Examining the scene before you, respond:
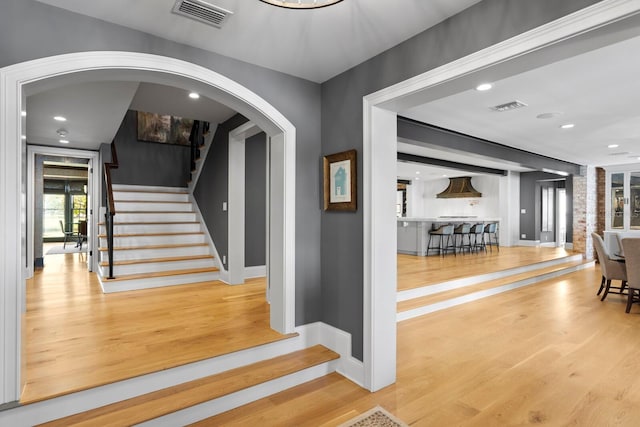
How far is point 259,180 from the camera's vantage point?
18.6 feet

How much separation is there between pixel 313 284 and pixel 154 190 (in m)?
5.60

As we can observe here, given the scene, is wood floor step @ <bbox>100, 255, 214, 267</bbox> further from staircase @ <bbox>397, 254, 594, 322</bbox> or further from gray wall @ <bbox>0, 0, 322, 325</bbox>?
staircase @ <bbox>397, 254, 594, 322</bbox>

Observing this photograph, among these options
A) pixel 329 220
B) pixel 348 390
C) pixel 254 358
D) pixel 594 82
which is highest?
pixel 594 82

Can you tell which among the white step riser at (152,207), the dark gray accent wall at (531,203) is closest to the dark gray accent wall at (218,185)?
the white step riser at (152,207)

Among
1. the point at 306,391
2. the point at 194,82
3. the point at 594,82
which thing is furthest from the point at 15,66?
the point at 594,82

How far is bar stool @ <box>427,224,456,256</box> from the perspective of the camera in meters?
8.54

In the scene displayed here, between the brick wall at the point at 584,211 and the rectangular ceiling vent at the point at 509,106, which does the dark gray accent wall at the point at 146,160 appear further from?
the brick wall at the point at 584,211

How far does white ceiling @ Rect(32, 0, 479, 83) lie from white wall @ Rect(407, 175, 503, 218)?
1112cm

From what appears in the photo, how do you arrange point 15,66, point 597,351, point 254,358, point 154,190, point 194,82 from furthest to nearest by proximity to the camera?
1. point 154,190
2. point 597,351
3. point 254,358
4. point 194,82
5. point 15,66

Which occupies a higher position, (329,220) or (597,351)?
(329,220)

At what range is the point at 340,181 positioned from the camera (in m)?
2.95

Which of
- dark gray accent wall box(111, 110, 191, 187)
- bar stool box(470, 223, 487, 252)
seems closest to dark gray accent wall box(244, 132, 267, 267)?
dark gray accent wall box(111, 110, 191, 187)

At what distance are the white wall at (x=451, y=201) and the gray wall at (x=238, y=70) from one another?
10.7 m

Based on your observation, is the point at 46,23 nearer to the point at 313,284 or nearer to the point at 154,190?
the point at 313,284
